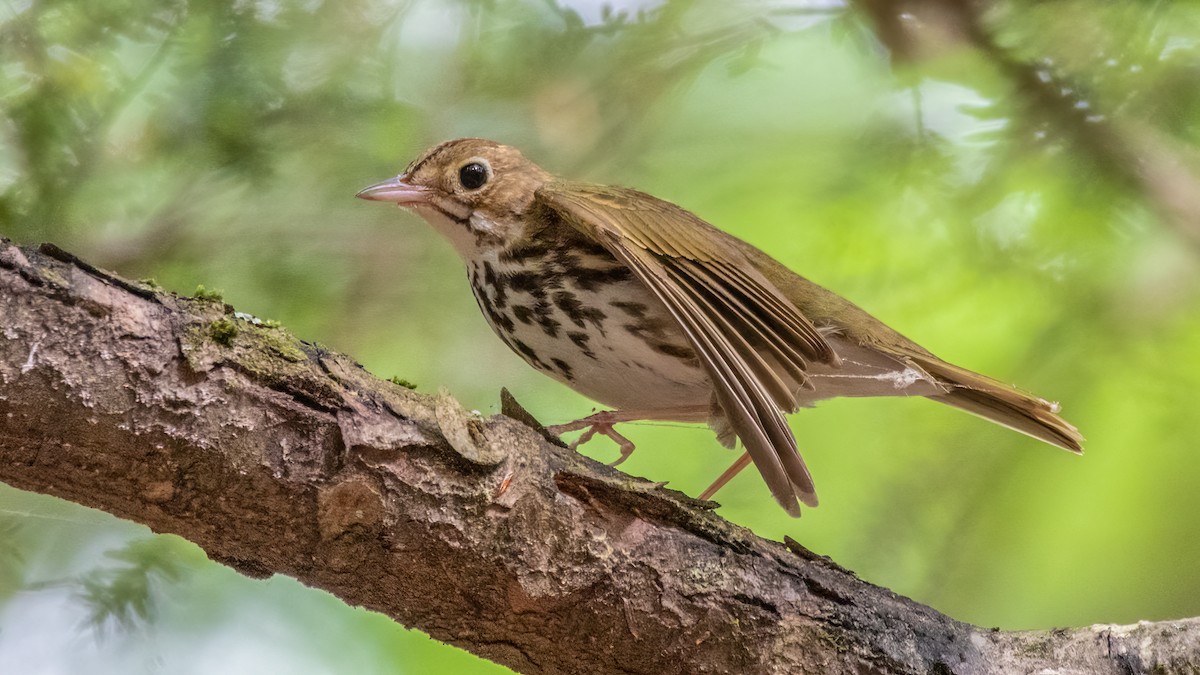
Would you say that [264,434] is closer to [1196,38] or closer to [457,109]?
[457,109]

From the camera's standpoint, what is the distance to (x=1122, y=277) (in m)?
2.24

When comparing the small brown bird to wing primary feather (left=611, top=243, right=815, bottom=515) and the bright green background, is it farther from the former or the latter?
the bright green background

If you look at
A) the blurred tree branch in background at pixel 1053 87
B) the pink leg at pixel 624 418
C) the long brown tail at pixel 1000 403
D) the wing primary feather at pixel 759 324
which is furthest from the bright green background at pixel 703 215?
the wing primary feather at pixel 759 324

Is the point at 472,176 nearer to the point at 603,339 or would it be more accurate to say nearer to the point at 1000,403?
the point at 603,339

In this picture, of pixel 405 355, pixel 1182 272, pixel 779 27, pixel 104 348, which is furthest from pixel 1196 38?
pixel 104 348

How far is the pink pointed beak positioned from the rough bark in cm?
52

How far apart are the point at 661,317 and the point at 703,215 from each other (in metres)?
0.77

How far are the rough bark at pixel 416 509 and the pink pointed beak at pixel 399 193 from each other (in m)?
0.52

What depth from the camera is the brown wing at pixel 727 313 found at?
122 centimetres

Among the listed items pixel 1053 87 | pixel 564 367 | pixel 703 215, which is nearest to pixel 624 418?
pixel 564 367

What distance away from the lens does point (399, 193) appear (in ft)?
5.22

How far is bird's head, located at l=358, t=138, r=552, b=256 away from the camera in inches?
61.9

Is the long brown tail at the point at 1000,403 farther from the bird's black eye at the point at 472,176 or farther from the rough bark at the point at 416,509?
the bird's black eye at the point at 472,176

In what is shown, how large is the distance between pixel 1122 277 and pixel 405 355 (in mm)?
1597
